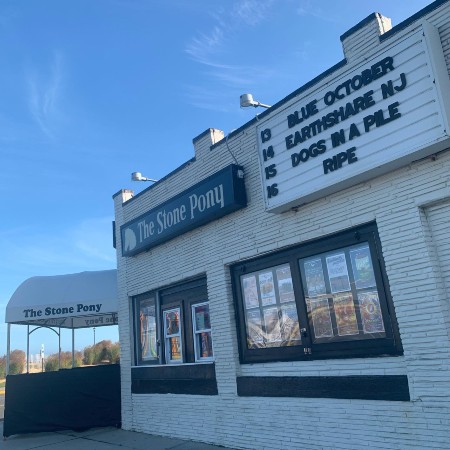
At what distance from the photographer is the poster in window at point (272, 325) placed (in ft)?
23.5

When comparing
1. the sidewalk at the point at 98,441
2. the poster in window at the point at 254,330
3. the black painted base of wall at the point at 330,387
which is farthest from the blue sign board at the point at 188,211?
the sidewalk at the point at 98,441

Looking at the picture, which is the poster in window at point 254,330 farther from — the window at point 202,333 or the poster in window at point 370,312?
the poster in window at point 370,312

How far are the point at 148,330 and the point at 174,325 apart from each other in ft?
3.47

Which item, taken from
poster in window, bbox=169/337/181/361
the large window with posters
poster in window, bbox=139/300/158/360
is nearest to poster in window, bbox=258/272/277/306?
the large window with posters

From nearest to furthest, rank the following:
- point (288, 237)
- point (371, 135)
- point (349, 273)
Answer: point (371, 135) → point (349, 273) → point (288, 237)

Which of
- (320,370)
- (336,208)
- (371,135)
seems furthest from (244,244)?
(371,135)

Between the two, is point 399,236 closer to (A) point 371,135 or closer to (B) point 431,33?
(A) point 371,135

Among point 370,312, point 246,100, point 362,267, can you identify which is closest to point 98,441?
point 370,312

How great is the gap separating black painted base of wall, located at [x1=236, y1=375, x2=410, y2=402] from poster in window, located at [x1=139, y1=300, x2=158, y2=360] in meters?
2.99

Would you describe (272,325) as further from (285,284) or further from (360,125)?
(360,125)

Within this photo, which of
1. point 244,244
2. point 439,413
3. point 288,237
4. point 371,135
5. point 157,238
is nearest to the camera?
point 439,413

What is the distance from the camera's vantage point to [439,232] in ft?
17.6

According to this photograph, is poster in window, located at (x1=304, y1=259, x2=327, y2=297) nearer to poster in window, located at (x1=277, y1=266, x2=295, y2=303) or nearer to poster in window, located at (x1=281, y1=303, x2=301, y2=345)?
poster in window, located at (x1=277, y1=266, x2=295, y2=303)

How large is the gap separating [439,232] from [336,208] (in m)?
1.43
